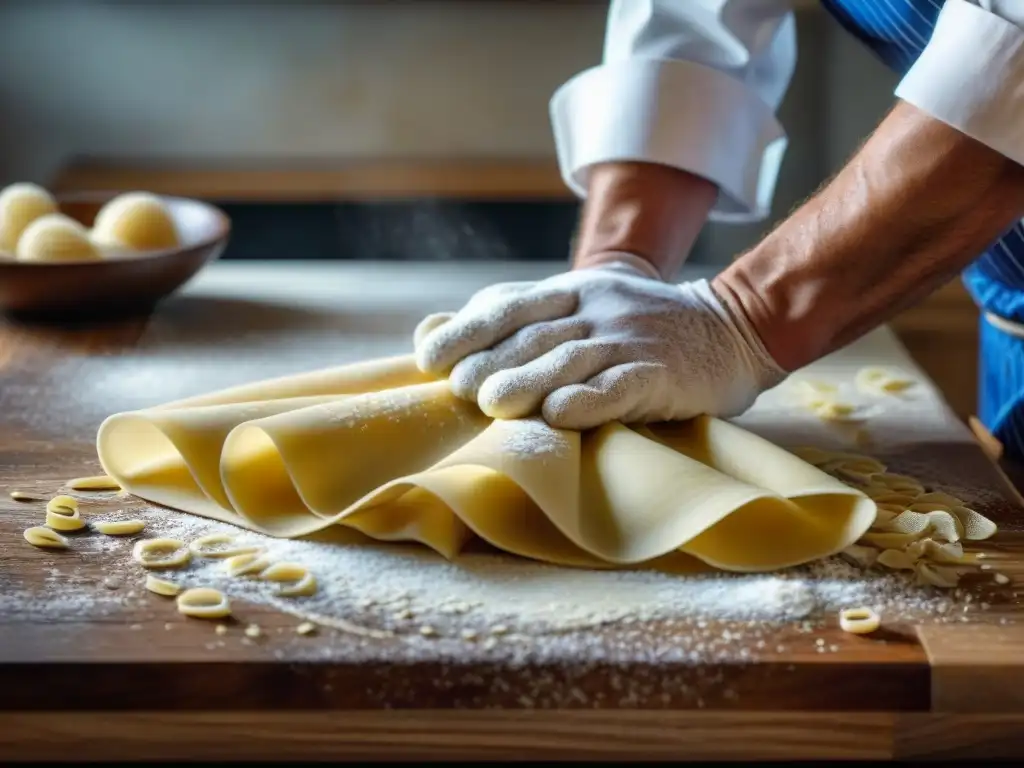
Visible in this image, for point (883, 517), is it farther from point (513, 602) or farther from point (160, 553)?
point (160, 553)

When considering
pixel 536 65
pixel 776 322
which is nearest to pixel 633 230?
pixel 776 322

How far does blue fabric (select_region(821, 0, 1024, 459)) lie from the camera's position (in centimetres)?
112

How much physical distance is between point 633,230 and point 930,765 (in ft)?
2.03

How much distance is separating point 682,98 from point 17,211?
835mm

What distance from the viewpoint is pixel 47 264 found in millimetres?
1338

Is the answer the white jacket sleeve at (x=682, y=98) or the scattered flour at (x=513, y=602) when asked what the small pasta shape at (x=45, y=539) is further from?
the white jacket sleeve at (x=682, y=98)

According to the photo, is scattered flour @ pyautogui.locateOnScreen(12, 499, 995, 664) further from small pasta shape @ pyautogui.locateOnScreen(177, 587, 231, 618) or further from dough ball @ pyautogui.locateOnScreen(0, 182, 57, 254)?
dough ball @ pyautogui.locateOnScreen(0, 182, 57, 254)

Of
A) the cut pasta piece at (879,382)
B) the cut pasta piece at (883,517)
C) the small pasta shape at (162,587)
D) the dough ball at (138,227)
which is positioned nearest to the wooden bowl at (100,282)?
the dough ball at (138,227)

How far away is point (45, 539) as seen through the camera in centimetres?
83

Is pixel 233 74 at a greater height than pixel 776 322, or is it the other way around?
pixel 233 74

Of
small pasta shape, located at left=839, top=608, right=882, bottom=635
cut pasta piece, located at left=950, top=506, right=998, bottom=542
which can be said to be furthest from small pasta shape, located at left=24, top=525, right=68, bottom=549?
cut pasta piece, located at left=950, top=506, right=998, bottom=542

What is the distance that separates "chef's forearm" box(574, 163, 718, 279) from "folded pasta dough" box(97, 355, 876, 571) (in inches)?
11.0

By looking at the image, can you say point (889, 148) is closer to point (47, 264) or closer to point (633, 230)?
point (633, 230)

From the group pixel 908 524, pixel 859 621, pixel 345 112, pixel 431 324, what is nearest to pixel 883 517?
pixel 908 524
